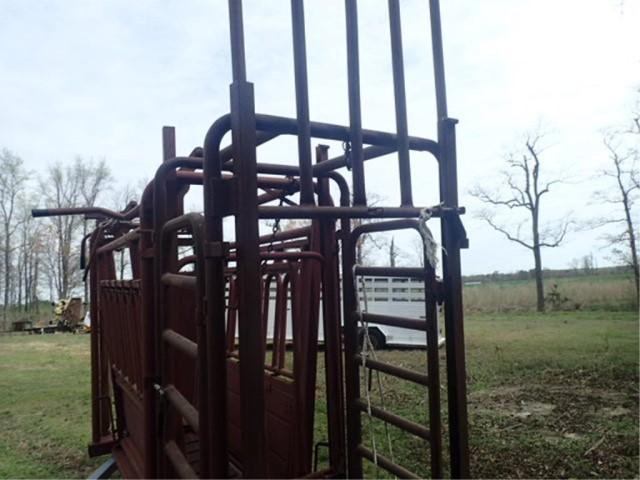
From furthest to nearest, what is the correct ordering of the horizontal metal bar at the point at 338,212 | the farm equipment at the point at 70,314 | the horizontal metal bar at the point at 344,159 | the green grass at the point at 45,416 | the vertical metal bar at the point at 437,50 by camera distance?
the farm equipment at the point at 70,314 < the green grass at the point at 45,416 < the horizontal metal bar at the point at 344,159 < the vertical metal bar at the point at 437,50 < the horizontal metal bar at the point at 338,212

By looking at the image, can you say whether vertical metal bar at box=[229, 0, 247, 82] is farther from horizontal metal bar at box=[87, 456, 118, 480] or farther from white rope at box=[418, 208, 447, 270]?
horizontal metal bar at box=[87, 456, 118, 480]

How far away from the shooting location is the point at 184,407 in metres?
1.35

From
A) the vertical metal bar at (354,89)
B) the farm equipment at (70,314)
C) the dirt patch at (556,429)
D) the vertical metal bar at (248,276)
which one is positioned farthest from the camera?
the farm equipment at (70,314)

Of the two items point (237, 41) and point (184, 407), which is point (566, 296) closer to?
point (184, 407)

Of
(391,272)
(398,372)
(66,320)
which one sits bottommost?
(66,320)

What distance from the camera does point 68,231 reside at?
24.2 metres

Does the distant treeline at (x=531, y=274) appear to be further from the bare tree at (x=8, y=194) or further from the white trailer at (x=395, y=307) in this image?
the bare tree at (x=8, y=194)

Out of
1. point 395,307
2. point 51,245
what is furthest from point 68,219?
point 395,307

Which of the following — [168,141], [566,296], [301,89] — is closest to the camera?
[301,89]

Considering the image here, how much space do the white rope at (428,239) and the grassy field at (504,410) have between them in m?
2.25

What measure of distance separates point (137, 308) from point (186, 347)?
1132 mm

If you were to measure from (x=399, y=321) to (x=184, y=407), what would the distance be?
0.85 metres

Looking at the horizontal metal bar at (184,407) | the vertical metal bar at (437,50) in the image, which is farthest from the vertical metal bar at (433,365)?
the horizontal metal bar at (184,407)

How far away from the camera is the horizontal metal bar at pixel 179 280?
129cm
